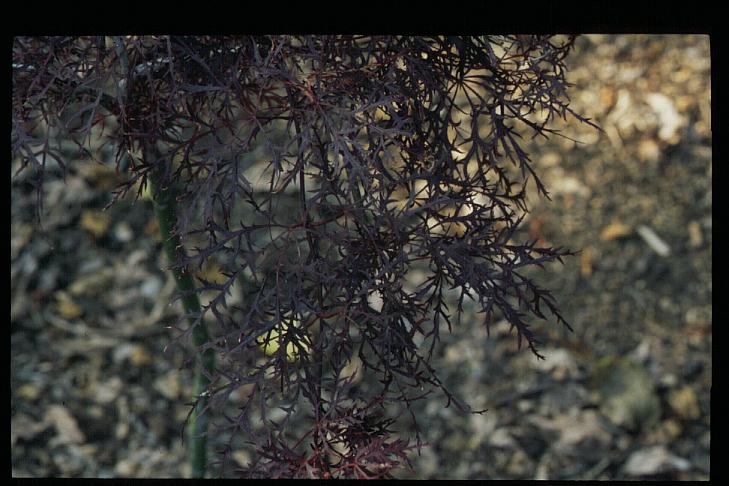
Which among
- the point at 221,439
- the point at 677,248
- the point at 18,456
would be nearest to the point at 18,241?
the point at 18,456

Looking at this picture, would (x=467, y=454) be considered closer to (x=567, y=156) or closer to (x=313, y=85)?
(x=567, y=156)

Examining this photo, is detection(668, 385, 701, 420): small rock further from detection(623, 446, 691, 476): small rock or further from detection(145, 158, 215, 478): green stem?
detection(145, 158, 215, 478): green stem

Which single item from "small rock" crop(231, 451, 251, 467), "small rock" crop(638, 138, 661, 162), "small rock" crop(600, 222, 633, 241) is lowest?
"small rock" crop(231, 451, 251, 467)

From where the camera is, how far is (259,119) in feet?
3.46

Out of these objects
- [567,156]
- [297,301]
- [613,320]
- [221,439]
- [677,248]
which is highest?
[567,156]

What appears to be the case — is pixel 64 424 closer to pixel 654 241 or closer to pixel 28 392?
pixel 28 392

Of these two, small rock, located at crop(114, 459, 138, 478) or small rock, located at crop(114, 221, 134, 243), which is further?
small rock, located at crop(114, 221, 134, 243)

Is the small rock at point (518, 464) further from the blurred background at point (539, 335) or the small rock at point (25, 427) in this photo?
the small rock at point (25, 427)

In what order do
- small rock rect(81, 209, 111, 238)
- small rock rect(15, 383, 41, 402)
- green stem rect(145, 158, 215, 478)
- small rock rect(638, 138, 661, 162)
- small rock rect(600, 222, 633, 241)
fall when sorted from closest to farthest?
green stem rect(145, 158, 215, 478), small rock rect(15, 383, 41, 402), small rock rect(81, 209, 111, 238), small rock rect(600, 222, 633, 241), small rock rect(638, 138, 661, 162)

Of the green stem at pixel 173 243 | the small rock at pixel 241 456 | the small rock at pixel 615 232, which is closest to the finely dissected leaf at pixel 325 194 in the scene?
the green stem at pixel 173 243

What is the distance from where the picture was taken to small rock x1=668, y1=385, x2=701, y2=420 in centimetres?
257

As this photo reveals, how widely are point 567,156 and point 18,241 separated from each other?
6.34 ft

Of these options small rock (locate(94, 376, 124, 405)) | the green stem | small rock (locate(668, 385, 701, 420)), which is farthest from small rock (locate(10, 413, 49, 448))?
small rock (locate(668, 385, 701, 420))

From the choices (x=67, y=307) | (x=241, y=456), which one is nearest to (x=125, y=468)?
(x=241, y=456)
